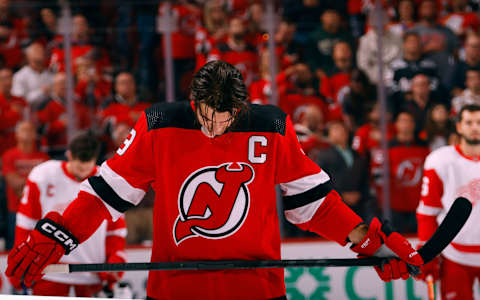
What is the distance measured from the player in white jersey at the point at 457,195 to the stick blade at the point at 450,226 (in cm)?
133

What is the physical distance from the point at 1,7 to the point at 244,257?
11.5 feet

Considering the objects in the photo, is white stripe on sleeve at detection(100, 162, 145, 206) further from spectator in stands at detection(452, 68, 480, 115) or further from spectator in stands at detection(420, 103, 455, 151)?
spectator in stands at detection(452, 68, 480, 115)

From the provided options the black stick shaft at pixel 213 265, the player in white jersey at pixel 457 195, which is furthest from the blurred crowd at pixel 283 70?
the black stick shaft at pixel 213 265

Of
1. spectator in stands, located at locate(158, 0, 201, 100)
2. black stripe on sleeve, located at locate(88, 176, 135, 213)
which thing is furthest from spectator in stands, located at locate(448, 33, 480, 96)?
black stripe on sleeve, located at locate(88, 176, 135, 213)

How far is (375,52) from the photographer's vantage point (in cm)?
450

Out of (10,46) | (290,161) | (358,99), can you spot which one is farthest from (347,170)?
(290,161)

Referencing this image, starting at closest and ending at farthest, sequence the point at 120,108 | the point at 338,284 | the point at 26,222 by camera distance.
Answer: the point at 26,222 → the point at 338,284 → the point at 120,108

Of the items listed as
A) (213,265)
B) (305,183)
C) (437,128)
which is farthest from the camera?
(437,128)

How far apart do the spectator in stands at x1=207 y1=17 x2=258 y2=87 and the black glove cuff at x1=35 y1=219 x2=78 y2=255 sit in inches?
112

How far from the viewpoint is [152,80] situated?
14.8ft

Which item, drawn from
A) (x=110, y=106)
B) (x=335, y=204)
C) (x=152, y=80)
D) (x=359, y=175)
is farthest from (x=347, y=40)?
(x=335, y=204)

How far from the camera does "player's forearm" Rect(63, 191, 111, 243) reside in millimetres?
1826

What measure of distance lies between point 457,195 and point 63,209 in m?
1.83

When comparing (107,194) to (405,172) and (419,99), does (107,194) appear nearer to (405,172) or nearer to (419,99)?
(405,172)
